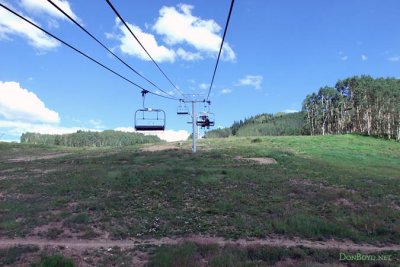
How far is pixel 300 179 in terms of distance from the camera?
3128 cm

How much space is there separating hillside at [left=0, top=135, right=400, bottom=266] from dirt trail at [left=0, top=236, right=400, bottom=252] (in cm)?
4

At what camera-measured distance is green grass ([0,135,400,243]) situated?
62.9ft

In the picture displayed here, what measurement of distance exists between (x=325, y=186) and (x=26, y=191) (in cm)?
2150

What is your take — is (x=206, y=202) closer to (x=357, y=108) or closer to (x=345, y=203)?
(x=345, y=203)

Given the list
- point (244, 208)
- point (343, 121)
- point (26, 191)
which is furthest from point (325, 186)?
point (343, 121)

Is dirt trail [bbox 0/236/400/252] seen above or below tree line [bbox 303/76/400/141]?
below

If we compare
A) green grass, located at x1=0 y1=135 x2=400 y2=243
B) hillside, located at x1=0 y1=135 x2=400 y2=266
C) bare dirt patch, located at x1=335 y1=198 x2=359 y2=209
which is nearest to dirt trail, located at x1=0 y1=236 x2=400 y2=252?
hillside, located at x1=0 y1=135 x2=400 y2=266

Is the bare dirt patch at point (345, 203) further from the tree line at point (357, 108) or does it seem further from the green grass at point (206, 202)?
the tree line at point (357, 108)

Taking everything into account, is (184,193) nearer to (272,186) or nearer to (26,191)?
(272,186)

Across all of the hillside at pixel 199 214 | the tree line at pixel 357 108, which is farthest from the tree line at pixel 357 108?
the hillside at pixel 199 214

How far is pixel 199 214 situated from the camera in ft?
71.5

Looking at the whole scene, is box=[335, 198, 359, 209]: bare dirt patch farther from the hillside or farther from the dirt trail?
the dirt trail

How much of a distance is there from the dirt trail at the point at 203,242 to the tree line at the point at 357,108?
7946cm

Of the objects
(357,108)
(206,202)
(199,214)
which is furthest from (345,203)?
(357,108)
